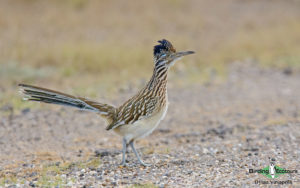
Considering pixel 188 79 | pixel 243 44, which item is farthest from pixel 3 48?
pixel 243 44

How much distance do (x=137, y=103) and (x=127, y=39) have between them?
12.5 m

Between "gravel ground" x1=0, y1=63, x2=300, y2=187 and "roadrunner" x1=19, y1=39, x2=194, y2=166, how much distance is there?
0.59m

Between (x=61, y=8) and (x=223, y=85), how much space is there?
8.78 meters

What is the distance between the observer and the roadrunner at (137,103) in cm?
644

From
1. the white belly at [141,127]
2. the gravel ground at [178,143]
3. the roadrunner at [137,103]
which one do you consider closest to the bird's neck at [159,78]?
the roadrunner at [137,103]

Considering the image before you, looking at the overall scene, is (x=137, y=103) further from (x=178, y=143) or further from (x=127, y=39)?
(x=127, y=39)

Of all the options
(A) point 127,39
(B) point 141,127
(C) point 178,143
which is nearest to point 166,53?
(B) point 141,127

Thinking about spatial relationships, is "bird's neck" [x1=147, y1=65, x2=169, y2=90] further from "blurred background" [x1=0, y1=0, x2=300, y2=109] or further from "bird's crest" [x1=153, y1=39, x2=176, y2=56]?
"blurred background" [x1=0, y1=0, x2=300, y2=109]

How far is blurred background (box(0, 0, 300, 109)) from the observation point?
50.4ft

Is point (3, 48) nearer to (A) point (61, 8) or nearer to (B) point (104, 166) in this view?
(A) point (61, 8)

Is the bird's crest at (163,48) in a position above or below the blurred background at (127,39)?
below

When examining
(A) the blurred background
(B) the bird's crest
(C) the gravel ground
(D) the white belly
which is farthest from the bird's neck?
(A) the blurred background

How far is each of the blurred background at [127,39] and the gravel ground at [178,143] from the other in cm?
202

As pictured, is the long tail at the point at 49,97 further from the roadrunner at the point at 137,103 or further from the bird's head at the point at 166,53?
the bird's head at the point at 166,53
